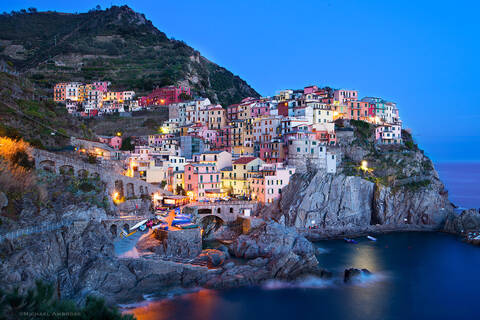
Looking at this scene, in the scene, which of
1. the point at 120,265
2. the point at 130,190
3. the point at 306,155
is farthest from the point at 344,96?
the point at 120,265

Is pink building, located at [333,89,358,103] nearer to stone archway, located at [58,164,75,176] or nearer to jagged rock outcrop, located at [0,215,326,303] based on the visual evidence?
jagged rock outcrop, located at [0,215,326,303]

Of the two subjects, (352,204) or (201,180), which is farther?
(352,204)

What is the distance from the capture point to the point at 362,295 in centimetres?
2703

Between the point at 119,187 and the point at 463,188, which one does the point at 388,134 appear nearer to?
the point at 463,188

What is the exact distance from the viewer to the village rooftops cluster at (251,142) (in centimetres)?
4416

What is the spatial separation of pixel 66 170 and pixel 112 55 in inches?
2996

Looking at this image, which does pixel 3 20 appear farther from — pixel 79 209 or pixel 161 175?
pixel 79 209

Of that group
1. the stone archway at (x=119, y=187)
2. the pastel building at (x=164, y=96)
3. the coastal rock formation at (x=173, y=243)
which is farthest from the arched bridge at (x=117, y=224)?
the pastel building at (x=164, y=96)

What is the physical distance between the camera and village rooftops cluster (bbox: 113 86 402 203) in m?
44.2

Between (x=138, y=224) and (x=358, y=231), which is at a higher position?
(x=138, y=224)

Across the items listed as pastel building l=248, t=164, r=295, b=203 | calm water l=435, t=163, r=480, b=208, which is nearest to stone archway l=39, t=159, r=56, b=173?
pastel building l=248, t=164, r=295, b=203

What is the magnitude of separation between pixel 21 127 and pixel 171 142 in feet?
67.9

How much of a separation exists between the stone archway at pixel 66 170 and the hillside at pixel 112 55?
50.3 metres

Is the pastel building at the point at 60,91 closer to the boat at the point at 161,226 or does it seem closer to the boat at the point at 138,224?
the boat at the point at 138,224
